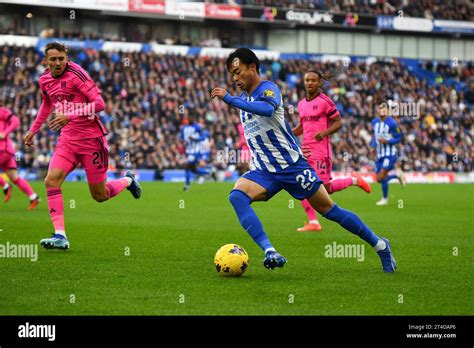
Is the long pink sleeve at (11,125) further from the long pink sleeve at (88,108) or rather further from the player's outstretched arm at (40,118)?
the long pink sleeve at (88,108)

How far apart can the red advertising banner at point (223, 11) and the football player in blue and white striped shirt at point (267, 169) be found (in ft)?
145

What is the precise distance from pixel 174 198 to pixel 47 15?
1120 inches

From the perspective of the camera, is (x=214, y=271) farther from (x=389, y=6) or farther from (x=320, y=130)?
(x=389, y=6)

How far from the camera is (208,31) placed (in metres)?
55.0

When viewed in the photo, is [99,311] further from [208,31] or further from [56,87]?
[208,31]

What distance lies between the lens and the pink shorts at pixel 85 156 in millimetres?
Answer: 11422

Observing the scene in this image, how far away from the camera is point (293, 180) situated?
30.5 ft

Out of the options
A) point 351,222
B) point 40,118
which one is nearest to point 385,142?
point 40,118

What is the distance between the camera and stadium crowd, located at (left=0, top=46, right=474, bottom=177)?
40062 millimetres

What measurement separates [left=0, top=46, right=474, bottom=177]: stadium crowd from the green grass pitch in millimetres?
21264

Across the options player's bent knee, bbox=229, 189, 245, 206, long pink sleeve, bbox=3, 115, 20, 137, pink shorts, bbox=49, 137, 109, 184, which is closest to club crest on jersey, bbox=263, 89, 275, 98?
player's bent knee, bbox=229, 189, 245, 206

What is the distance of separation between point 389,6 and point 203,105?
70.3 feet

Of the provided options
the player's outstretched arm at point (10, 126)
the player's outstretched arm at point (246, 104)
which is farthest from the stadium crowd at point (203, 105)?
the player's outstretched arm at point (246, 104)
